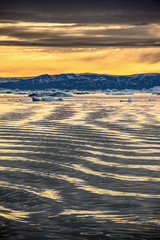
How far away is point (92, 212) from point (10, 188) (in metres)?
2.01

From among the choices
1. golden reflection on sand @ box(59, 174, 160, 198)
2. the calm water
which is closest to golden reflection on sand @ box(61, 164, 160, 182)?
the calm water

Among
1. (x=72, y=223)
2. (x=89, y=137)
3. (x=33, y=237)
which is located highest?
(x=89, y=137)

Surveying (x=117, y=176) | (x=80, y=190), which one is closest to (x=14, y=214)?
(x=80, y=190)

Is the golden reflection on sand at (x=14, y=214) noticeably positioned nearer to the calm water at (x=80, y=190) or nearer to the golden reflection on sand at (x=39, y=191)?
the calm water at (x=80, y=190)

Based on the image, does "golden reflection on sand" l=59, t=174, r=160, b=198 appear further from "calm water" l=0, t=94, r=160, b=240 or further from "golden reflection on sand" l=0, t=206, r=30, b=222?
"golden reflection on sand" l=0, t=206, r=30, b=222

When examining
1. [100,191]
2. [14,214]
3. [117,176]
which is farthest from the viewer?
[117,176]

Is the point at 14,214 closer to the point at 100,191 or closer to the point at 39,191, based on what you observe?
the point at 39,191

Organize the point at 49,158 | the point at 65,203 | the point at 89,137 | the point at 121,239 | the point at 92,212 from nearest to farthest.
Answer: the point at 121,239, the point at 92,212, the point at 65,203, the point at 49,158, the point at 89,137

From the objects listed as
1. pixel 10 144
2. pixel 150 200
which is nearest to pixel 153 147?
pixel 10 144

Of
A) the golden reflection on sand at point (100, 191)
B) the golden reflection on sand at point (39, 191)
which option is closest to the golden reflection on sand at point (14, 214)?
the golden reflection on sand at point (39, 191)

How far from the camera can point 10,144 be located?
12.8 meters

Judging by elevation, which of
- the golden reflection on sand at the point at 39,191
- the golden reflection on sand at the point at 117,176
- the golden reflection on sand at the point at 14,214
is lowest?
the golden reflection on sand at the point at 14,214

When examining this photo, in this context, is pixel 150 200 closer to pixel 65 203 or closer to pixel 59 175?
pixel 65 203

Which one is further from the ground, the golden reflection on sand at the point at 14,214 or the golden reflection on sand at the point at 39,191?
the golden reflection on sand at the point at 39,191
